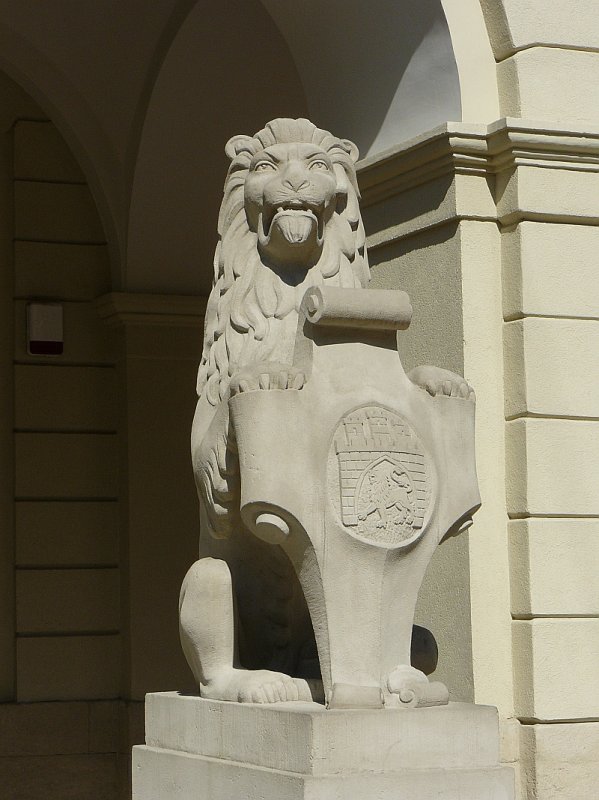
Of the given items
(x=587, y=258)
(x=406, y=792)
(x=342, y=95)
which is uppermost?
(x=342, y=95)

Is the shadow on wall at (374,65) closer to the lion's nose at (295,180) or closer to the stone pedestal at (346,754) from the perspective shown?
the lion's nose at (295,180)

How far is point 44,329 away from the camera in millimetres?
10133

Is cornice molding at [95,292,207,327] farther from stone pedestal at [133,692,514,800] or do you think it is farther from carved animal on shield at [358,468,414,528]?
carved animal on shield at [358,468,414,528]

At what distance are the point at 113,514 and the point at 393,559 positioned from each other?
5.85m

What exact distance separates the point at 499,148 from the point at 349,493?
2.31 m

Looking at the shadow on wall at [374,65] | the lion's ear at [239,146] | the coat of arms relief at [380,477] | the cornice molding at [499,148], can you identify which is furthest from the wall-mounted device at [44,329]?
the coat of arms relief at [380,477]

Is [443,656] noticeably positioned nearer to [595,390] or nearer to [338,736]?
[595,390]

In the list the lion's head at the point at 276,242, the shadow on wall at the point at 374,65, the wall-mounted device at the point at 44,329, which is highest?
the shadow on wall at the point at 374,65

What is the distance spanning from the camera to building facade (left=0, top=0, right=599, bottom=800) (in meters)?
6.23

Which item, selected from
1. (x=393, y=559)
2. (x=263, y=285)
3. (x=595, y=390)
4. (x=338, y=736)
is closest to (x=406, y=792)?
(x=338, y=736)

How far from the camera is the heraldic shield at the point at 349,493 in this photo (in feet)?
14.9

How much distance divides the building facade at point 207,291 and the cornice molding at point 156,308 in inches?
0.6

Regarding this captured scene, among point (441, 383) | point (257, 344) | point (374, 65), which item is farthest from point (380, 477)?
point (374, 65)

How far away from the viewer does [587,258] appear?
6414 millimetres
